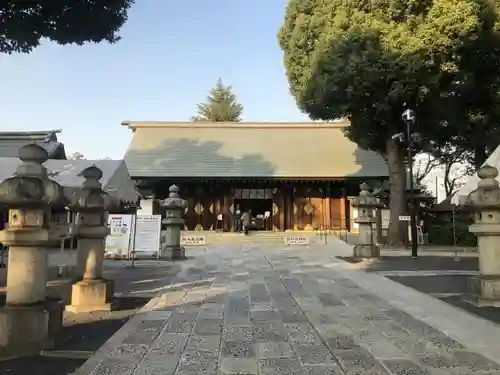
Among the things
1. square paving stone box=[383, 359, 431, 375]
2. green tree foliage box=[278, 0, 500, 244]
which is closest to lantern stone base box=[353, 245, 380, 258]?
green tree foliage box=[278, 0, 500, 244]

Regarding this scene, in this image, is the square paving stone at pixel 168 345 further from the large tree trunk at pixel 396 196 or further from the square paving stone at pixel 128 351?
the large tree trunk at pixel 396 196

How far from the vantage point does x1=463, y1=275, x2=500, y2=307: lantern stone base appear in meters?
7.45

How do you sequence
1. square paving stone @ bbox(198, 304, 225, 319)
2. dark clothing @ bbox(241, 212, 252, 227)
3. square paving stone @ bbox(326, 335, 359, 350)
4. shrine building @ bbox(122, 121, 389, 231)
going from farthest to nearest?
1. shrine building @ bbox(122, 121, 389, 231)
2. dark clothing @ bbox(241, 212, 252, 227)
3. square paving stone @ bbox(198, 304, 225, 319)
4. square paving stone @ bbox(326, 335, 359, 350)

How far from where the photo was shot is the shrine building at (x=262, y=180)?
89.2ft

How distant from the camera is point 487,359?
4750mm

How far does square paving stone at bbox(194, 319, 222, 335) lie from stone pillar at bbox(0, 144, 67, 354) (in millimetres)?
1779

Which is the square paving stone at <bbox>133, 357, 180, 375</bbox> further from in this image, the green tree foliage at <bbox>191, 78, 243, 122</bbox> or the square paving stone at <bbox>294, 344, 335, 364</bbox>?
the green tree foliage at <bbox>191, 78, 243, 122</bbox>

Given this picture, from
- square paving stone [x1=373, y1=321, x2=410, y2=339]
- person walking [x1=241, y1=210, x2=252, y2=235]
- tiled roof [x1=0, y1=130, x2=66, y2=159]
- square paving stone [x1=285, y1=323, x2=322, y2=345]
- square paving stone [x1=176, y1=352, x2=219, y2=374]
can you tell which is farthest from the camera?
person walking [x1=241, y1=210, x2=252, y2=235]

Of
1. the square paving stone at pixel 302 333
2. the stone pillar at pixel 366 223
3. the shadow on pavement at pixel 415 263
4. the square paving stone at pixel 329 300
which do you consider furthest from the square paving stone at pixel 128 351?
the stone pillar at pixel 366 223

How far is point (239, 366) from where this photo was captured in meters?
4.53

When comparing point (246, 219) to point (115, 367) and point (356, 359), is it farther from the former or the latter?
point (115, 367)

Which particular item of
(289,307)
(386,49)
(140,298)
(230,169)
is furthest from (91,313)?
(230,169)

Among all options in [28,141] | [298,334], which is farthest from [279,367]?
[28,141]

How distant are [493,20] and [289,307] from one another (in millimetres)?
14041
